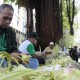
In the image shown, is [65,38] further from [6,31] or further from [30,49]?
[6,31]

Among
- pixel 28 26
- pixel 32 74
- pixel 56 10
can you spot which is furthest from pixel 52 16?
pixel 32 74

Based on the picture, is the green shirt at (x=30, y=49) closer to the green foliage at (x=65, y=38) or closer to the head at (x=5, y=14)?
the head at (x=5, y=14)

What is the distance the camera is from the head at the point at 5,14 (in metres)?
1.91

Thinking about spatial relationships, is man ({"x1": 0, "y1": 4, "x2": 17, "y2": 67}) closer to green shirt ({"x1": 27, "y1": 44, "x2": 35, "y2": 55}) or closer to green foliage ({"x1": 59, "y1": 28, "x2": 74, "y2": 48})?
green shirt ({"x1": 27, "y1": 44, "x2": 35, "y2": 55})

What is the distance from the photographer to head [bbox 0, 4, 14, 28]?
6.25 ft

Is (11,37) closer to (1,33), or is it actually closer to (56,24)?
(1,33)

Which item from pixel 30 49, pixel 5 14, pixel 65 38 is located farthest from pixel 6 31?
pixel 65 38

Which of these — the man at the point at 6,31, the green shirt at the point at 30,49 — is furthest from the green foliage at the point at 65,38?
the man at the point at 6,31

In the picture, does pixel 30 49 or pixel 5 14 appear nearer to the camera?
pixel 5 14

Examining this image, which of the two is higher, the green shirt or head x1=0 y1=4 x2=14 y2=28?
head x1=0 y1=4 x2=14 y2=28

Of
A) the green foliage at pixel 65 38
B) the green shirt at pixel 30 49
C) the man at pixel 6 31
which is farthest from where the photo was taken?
the green foliage at pixel 65 38

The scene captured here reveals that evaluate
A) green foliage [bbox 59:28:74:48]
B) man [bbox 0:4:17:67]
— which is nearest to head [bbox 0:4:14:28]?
man [bbox 0:4:17:67]

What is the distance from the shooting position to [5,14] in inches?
76.4

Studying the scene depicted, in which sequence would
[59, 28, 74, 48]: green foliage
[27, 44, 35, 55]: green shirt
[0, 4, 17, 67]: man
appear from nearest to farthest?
1. [0, 4, 17, 67]: man
2. [27, 44, 35, 55]: green shirt
3. [59, 28, 74, 48]: green foliage
